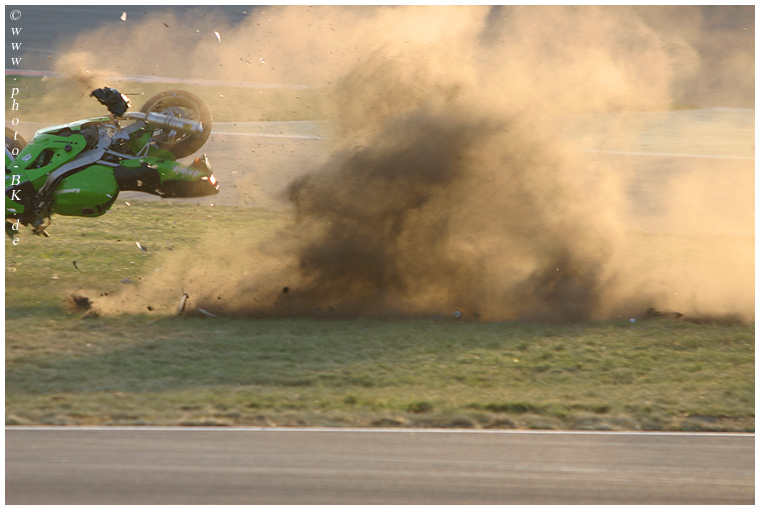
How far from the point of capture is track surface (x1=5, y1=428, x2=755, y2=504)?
512cm

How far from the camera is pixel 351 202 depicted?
1050 cm

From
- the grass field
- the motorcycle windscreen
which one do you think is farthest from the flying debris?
the motorcycle windscreen

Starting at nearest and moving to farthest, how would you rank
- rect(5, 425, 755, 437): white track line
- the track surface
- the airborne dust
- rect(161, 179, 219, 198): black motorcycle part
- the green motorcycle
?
1. the track surface
2. rect(5, 425, 755, 437): white track line
3. the green motorcycle
4. the airborne dust
5. rect(161, 179, 219, 198): black motorcycle part

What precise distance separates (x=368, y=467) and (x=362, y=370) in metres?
2.54

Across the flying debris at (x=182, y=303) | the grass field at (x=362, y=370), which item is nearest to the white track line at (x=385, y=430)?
the grass field at (x=362, y=370)

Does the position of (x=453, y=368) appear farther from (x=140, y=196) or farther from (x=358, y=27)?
(x=140, y=196)

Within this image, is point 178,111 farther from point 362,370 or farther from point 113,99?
point 362,370

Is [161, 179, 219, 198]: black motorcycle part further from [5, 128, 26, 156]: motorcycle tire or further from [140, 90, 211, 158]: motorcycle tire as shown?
[5, 128, 26, 156]: motorcycle tire

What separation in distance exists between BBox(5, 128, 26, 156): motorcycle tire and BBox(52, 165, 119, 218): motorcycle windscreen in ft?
2.87

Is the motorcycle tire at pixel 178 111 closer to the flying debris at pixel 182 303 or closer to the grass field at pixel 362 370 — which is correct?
the flying debris at pixel 182 303

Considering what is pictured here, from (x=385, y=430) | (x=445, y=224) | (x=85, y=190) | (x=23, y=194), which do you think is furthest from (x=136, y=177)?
(x=385, y=430)

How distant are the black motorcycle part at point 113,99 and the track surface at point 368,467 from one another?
525 cm

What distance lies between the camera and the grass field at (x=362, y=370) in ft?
22.1

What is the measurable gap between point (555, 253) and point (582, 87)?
489 cm
